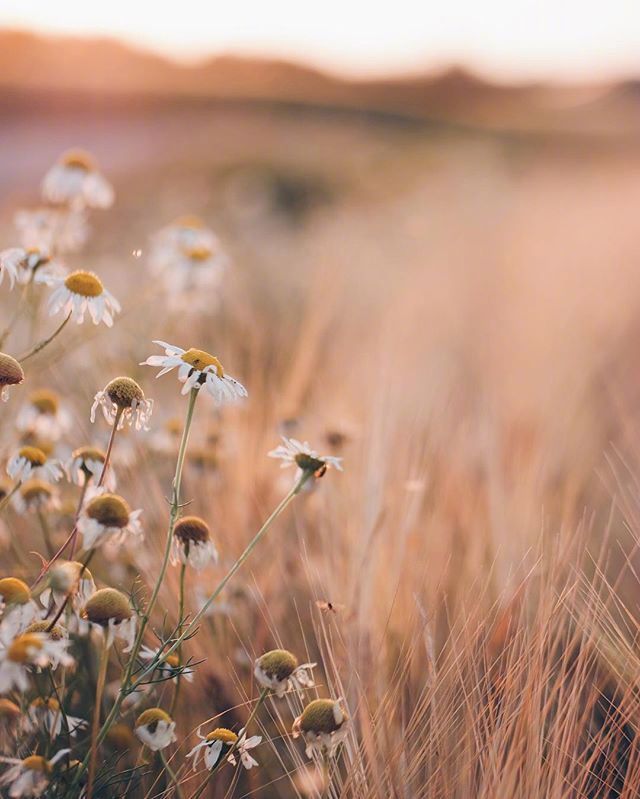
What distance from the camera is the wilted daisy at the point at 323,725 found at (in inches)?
31.2

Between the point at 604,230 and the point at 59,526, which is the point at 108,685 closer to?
the point at 59,526

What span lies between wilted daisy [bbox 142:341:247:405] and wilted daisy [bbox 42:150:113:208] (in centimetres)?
98

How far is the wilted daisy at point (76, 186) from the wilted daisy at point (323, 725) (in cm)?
129

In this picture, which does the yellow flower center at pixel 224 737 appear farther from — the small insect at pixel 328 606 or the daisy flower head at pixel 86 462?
the daisy flower head at pixel 86 462

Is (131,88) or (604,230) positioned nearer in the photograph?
(604,230)

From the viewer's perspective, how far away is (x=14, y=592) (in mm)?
812

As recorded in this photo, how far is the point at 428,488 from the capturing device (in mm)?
1671

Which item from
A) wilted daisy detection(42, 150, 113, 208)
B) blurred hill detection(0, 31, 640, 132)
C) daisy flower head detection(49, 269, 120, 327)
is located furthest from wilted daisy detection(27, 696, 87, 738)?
blurred hill detection(0, 31, 640, 132)

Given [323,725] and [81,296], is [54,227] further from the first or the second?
[323,725]

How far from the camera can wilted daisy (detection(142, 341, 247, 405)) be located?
91 centimetres

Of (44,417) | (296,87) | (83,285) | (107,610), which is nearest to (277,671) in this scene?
(107,610)

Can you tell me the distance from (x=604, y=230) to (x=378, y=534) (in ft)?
8.17

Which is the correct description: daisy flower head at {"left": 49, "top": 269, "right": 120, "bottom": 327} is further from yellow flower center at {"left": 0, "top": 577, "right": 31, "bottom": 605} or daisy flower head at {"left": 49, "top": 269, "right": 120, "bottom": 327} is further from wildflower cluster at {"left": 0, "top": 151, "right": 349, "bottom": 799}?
yellow flower center at {"left": 0, "top": 577, "right": 31, "bottom": 605}

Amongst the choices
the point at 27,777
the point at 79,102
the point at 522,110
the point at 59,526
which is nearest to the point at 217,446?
the point at 59,526
